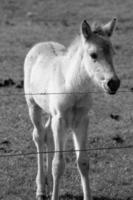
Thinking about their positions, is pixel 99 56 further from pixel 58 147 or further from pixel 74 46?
pixel 58 147

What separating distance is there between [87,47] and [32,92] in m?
1.60

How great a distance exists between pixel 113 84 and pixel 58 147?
1.22 m

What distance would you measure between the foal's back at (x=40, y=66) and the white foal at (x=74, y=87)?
14 mm

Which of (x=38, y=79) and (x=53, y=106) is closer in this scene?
(x=53, y=106)

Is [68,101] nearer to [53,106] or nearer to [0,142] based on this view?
[53,106]

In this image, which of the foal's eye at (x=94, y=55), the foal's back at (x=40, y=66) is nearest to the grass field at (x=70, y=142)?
the foal's back at (x=40, y=66)

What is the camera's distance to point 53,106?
7.19 meters

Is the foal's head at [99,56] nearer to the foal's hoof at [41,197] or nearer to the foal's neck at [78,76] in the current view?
the foal's neck at [78,76]

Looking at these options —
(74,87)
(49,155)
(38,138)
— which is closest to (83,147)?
(74,87)

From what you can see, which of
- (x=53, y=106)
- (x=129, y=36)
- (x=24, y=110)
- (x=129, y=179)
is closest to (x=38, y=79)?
(x=53, y=106)

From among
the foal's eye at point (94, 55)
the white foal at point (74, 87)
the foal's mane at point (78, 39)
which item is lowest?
the white foal at point (74, 87)

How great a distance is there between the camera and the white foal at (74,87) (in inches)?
262

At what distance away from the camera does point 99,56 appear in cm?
664

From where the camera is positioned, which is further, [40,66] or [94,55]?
[40,66]
